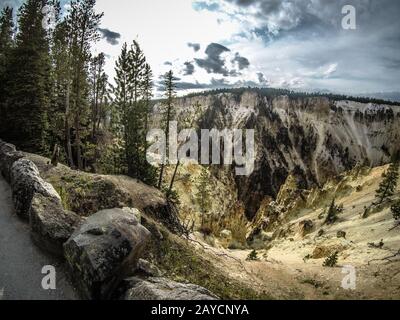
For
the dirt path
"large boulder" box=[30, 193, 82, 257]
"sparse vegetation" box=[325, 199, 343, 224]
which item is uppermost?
"large boulder" box=[30, 193, 82, 257]

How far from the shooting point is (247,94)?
117 m

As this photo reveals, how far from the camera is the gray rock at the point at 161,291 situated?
823 centimetres

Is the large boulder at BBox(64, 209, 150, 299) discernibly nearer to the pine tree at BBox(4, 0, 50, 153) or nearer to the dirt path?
the dirt path

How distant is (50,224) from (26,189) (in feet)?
10.8

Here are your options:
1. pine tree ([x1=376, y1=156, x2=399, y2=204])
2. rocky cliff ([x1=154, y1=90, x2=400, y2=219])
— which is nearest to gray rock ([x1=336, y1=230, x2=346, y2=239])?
pine tree ([x1=376, y1=156, x2=399, y2=204])

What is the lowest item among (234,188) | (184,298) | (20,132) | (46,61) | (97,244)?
(234,188)

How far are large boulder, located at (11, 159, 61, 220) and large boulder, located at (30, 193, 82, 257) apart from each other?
0.63 metres

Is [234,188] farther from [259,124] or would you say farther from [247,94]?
[247,94]

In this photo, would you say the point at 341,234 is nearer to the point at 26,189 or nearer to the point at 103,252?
the point at 26,189

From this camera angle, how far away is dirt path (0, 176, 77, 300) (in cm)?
967

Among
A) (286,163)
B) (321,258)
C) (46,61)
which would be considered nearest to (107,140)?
(46,61)

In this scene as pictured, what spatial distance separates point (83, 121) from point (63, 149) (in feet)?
12.0

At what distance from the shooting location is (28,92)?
27.7m

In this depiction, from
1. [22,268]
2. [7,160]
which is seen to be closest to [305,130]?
[7,160]
